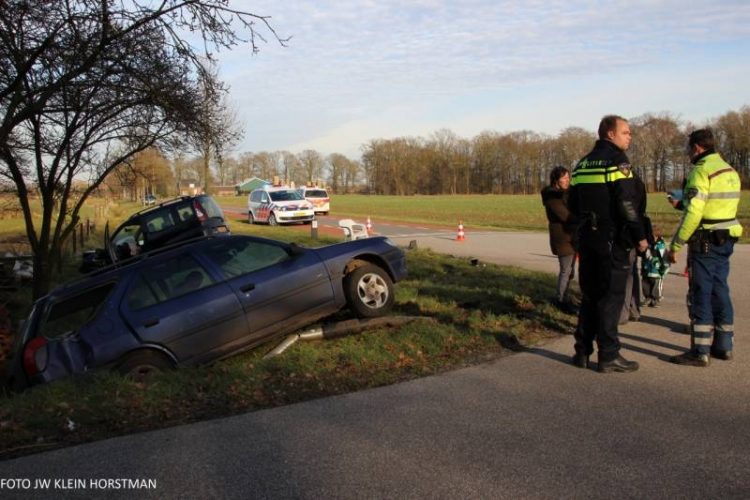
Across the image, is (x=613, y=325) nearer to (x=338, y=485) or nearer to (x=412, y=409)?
(x=412, y=409)

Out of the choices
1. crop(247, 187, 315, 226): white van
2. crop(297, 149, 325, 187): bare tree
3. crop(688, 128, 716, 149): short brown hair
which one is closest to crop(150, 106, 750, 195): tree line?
crop(297, 149, 325, 187): bare tree

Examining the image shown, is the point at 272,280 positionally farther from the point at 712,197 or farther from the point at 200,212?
the point at 200,212

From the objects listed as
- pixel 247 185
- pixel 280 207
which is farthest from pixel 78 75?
pixel 247 185

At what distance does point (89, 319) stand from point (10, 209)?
8.52 metres

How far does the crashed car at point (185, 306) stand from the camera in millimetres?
5391

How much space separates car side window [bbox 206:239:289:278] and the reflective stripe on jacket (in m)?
3.95

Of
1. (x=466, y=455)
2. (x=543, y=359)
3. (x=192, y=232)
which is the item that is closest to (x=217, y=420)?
(x=466, y=455)

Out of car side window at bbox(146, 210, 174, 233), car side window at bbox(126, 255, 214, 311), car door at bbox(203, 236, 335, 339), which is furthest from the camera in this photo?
car side window at bbox(146, 210, 174, 233)

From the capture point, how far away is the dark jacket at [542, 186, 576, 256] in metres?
7.54

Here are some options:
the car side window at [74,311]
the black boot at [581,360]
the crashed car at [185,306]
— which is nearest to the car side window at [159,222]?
the crashed car at [185,306]

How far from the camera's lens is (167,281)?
5.97m

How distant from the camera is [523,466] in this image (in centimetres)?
344

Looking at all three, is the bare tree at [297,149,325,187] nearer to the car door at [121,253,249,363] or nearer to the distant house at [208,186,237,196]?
the distant house at [208,186,237,196]

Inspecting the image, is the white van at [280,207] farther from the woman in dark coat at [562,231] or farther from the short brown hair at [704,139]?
the short brown hair at [704,139]
